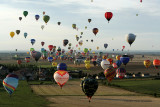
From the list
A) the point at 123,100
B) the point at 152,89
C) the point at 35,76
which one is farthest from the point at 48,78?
the point at 123,100

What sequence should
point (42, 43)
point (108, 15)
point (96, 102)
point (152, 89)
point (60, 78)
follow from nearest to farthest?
point (96, 102) < point (60, 78) < point (152, 89) < point (108, 15) < point (42, 43)

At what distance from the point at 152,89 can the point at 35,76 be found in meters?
45.7

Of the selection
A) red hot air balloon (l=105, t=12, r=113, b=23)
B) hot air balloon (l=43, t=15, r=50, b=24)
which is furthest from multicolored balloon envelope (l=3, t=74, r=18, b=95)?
hot air balloon (l=43, t=15, r=50, b=24)

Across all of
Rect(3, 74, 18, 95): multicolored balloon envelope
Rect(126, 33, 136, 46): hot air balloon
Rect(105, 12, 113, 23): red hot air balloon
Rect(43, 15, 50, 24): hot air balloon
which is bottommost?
Rect(3, 74, 18, 95): multicolored balloon envelope

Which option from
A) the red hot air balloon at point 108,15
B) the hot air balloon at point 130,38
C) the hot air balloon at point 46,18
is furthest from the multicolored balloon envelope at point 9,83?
the hot air balloon at point 46,18

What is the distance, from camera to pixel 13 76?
154ft

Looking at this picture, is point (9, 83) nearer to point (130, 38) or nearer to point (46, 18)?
point (130, 38)

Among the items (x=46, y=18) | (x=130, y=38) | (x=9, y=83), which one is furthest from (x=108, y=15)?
(x=9, y=83)

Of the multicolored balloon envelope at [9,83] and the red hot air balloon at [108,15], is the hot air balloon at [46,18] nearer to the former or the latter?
the red hot air balloon at [108,15]

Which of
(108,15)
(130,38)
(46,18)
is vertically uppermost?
(46,18)

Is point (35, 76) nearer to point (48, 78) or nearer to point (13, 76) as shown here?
point (48, 78)

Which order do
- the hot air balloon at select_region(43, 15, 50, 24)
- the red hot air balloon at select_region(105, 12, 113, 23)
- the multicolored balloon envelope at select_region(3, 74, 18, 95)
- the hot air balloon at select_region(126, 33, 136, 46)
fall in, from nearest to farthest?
the multicolored balloon envelope at select_region(3, 74, 18, 95) < the red hot air balloon at select_region(105, 12, 113, 23) < the hot air balloon at select_region(126, 33, 136, 46) < the hot air balloon at select_region(43, 15, 50, 24)

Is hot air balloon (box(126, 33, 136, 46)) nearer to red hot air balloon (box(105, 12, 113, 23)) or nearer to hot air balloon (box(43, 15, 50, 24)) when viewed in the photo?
red hot air balloon (box(105, 12, 113, 23))

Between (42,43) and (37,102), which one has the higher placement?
(42,43)
